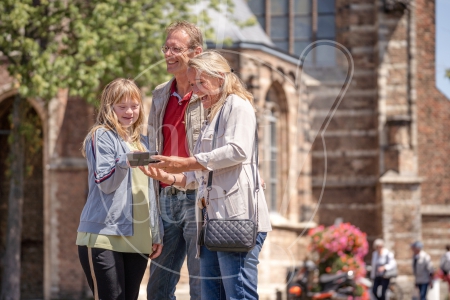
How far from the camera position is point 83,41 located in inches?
619

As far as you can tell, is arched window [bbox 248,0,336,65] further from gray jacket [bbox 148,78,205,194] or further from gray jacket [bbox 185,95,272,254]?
gray jacket [bbox 185,95,272,254]

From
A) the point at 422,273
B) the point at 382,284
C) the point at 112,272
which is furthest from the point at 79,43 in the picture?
the point at 112,272

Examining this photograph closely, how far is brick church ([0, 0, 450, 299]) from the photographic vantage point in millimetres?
20047

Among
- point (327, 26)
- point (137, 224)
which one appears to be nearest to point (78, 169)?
point (327, 26)

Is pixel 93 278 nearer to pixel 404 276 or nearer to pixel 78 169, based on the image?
pixel 78 169

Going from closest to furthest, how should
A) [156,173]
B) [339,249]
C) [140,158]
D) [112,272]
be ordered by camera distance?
[140,158], [156,173], [112,272], [339,249]

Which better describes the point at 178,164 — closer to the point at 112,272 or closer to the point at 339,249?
the point at 112,272

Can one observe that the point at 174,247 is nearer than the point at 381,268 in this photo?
Yes

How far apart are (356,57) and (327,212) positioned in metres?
4.30

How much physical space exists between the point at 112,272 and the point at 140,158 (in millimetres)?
762

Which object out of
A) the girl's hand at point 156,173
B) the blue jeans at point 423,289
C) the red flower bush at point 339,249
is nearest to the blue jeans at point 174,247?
the girl's hand at point 156,173

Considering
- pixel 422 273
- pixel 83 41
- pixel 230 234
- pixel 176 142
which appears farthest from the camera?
pixel 422 273

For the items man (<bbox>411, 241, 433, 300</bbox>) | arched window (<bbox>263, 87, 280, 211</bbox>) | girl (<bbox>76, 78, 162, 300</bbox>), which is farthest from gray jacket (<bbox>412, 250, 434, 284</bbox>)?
girl (<bbox>76, 78, 162, 300</bbox>)

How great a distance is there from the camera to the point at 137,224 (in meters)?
5.44
